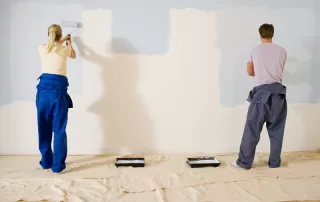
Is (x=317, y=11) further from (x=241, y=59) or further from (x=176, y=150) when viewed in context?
(x=176, y=150)

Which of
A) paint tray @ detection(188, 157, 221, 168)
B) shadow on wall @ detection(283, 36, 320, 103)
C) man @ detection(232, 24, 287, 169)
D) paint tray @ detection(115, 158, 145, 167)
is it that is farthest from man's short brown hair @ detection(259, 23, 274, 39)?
paint tray @ detection(115, 158, 145, 167)

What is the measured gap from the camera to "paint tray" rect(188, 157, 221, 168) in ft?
10.0

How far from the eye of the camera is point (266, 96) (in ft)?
9.61

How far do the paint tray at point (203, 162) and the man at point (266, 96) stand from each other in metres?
0.20

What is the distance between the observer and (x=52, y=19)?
326 centimetres

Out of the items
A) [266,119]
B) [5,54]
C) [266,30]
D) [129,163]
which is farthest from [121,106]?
[266,30]

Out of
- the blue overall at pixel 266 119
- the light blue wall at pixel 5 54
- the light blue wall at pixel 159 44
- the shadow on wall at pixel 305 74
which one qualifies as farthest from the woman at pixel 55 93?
the shadow on wall at pixel 305 74

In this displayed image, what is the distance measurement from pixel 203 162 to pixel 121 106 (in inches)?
36.8

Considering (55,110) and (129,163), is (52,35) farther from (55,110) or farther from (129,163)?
(129,163)

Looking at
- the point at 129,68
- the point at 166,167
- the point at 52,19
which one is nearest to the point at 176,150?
the point at 166,167

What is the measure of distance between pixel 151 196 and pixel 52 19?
1850 mm

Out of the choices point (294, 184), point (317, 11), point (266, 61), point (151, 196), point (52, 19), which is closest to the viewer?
point (151, 196)

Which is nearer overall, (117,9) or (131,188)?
(131,188)

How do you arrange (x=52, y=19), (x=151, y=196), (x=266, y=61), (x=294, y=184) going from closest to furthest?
(x=151, y=196) → (x=294, y=184) → (x=266, y=61) → (x=52, y=19)
